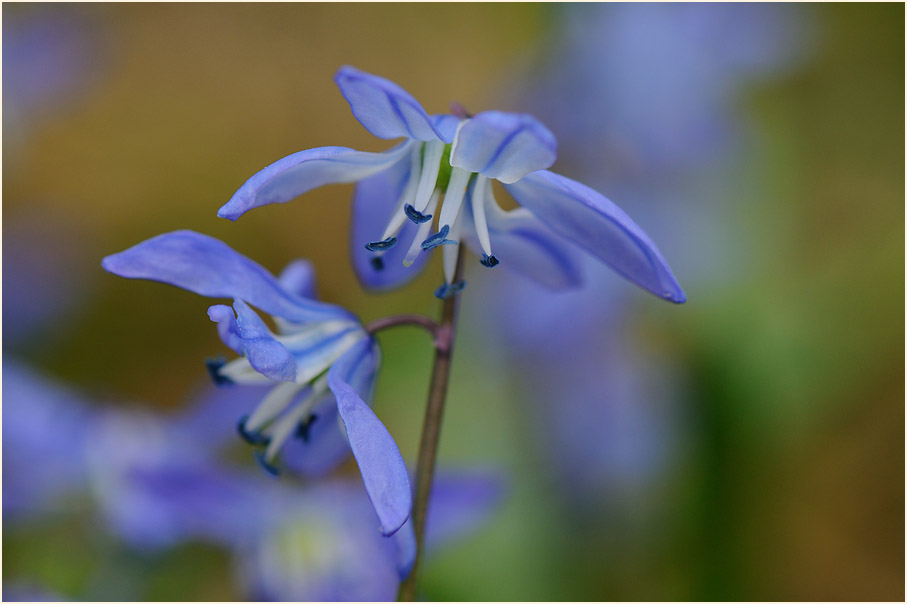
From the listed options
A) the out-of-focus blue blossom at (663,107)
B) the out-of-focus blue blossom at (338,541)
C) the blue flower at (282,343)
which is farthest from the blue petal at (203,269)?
the out-of-focus blue blossom at (663,107)

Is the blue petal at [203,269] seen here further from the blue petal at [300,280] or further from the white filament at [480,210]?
the white filament at [480,210]

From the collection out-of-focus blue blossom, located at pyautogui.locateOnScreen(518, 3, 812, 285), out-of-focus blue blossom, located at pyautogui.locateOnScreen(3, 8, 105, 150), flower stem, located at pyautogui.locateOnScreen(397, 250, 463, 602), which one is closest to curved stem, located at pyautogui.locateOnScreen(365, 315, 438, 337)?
flower stem, located at pyautogui.locateOnScreen(397, 250, 463, 602)

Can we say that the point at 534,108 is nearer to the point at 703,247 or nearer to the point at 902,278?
the point at 703,247

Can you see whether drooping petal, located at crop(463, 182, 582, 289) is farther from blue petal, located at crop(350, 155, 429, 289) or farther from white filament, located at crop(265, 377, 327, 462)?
white filament, located at crop(265, 377, 327, 462)

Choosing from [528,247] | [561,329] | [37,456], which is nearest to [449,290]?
[528,247]

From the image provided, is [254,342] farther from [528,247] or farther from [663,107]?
[663,107]
